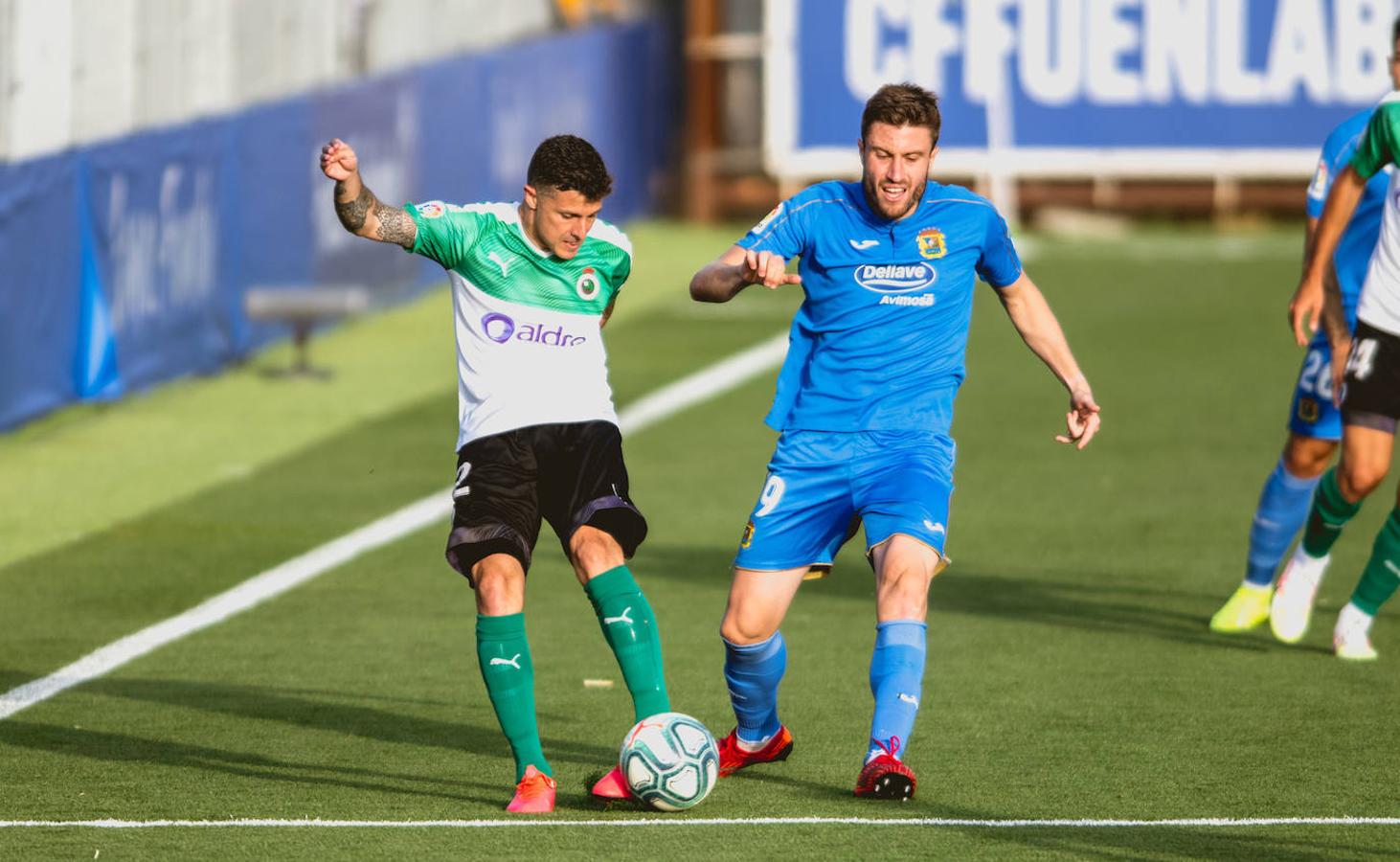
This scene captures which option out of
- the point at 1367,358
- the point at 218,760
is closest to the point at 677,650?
the point at 218,760

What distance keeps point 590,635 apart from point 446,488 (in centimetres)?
367

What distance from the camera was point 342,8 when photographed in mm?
22953

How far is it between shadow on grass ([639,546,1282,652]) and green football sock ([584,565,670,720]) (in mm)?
3291

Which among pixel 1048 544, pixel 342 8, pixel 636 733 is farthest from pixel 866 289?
pixel 342 8

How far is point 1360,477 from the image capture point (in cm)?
928

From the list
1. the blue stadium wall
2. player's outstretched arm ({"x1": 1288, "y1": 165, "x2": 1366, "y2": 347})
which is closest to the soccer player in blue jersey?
player's outstretched arm ({"x1": 1288, "y1": 165, "x2": 1366, "y2": 347})

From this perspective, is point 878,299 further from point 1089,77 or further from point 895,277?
point 1089,77

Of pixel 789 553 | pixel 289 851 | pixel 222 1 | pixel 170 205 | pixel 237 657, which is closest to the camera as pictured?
→ pixel 289 851

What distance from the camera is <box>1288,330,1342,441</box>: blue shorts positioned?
32.0 feet

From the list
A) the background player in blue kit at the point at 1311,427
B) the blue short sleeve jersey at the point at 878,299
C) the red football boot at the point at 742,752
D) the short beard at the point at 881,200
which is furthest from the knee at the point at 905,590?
the background player in blue kit at the point at 1311,427

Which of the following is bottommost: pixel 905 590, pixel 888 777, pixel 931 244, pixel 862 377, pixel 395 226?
pixel 888 777

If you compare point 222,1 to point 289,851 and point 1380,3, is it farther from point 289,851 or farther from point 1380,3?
point 289,851

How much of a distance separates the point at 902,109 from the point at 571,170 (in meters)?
0.99

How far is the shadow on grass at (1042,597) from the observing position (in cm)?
1023
